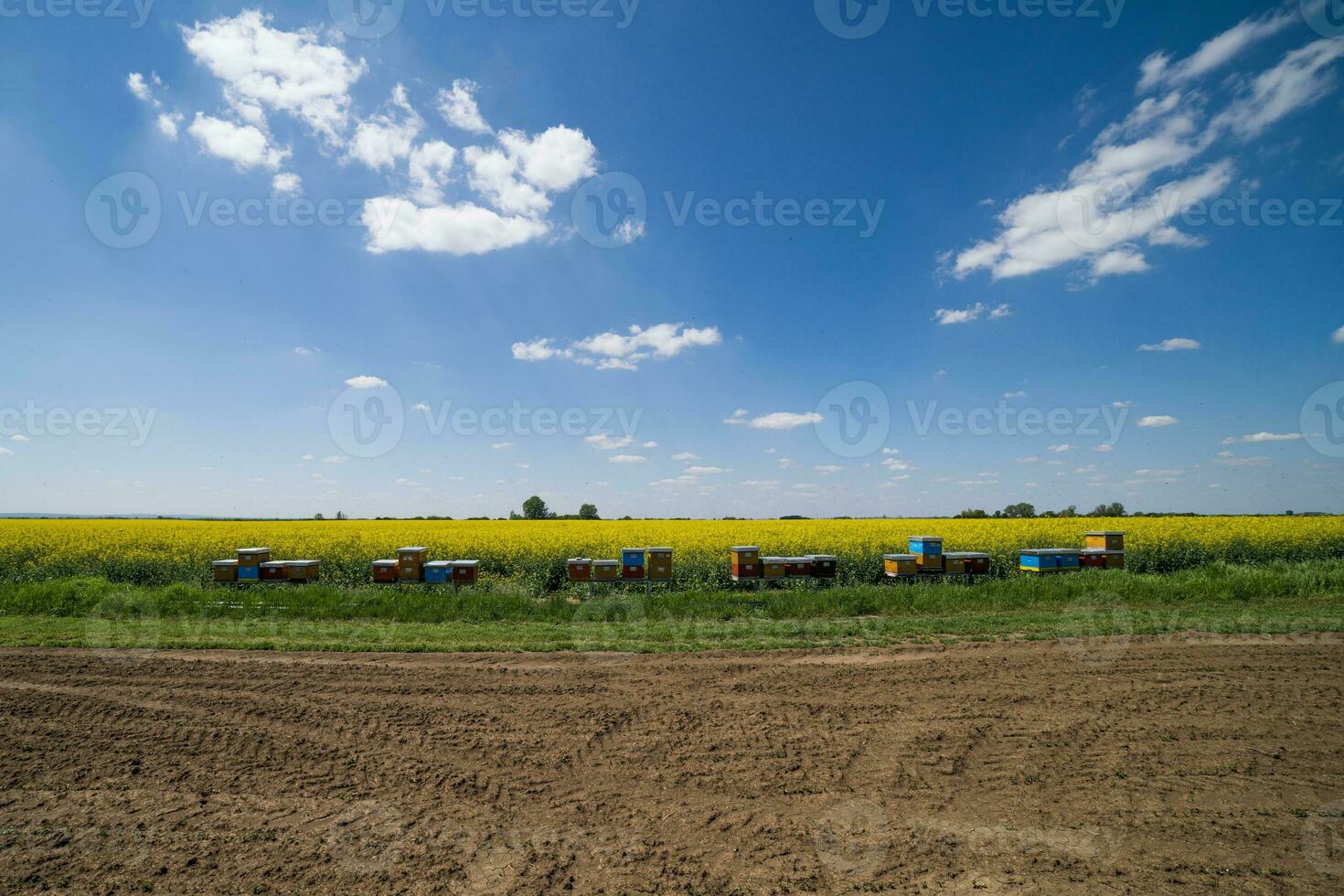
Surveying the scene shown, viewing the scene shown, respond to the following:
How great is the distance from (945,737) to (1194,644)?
7.05 meters

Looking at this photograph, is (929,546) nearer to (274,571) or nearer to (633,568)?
(633,568)

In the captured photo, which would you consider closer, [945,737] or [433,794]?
[433,794]

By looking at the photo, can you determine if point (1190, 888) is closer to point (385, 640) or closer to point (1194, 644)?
point (1194, 644)

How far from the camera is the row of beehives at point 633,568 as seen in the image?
1573 cm

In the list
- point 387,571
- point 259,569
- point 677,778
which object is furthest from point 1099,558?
point 259,569

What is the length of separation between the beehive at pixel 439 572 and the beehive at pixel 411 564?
0.14 meters

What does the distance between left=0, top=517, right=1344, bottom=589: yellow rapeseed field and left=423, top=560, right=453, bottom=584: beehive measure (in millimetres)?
2916


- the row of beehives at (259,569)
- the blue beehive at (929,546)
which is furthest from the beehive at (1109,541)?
the row of beehives at (259,569)

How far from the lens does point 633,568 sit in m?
15.9

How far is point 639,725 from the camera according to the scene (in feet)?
22.7

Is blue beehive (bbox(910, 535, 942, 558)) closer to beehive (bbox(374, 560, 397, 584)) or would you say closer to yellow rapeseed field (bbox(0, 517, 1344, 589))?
yellow rapeseed field (bbox(0, 517, 1344, 589))

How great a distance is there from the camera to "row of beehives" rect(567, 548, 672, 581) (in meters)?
15.7

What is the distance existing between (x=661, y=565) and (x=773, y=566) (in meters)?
3.02

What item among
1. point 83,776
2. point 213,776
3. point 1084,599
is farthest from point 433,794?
point 1084,599
